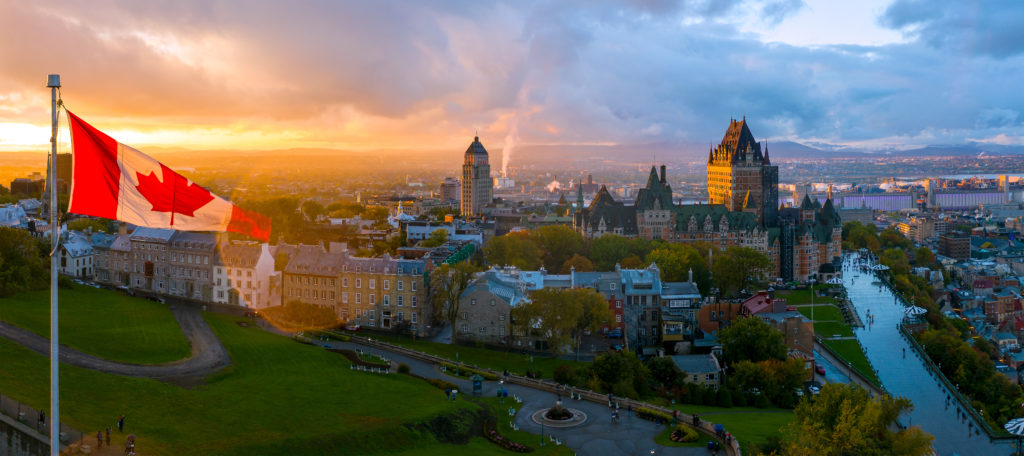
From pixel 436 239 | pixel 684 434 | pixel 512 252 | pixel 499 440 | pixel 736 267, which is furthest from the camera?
pixel 436 239

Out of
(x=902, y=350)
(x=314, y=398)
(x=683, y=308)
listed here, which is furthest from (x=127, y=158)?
(x=902, y=350)

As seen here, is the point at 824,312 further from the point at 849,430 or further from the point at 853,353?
the point at 849,430

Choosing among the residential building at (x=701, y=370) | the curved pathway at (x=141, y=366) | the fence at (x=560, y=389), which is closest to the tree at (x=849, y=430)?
the fence at (x=560, y=389)

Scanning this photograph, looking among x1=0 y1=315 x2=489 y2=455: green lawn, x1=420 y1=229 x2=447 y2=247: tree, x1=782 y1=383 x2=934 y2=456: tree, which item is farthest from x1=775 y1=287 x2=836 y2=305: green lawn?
x1=0 y1=315 x2=489 y2=455: green lawn

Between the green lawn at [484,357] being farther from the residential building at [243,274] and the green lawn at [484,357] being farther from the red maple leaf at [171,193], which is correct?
the red maple leaf at [171,193]

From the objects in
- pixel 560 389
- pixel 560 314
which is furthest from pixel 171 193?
pixel 560 314

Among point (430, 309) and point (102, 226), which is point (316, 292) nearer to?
point (430, 309)
